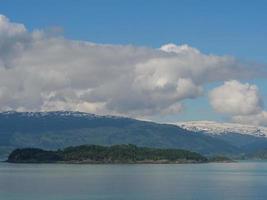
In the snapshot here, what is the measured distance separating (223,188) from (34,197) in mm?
43994

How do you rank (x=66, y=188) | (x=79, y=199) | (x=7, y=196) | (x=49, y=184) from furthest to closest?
(x=49, y=184) → (x=66, y=188) → (x=7, y=196) → (x=79, y=199)

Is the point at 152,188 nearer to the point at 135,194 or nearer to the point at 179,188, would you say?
the point at 179,188

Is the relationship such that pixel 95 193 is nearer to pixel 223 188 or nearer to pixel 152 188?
pixel 152 188

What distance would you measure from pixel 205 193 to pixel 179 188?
13693 millimetres

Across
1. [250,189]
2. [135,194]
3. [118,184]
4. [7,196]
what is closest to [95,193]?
[135,194]

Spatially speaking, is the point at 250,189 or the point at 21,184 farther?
the point at 21,184

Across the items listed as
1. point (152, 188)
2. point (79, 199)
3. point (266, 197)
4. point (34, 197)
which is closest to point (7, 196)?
point (34, 197)

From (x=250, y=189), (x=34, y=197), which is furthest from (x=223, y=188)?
(x=34, y=197)

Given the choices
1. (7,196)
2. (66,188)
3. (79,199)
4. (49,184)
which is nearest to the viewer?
(79,199)

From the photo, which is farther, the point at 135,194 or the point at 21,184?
the point at 21,184

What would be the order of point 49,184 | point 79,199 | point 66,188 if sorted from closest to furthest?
point 79,199 → point 66,188 → point 49,184

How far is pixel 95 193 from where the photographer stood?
116750mm

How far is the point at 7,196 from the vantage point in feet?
365

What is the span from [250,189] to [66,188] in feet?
128
